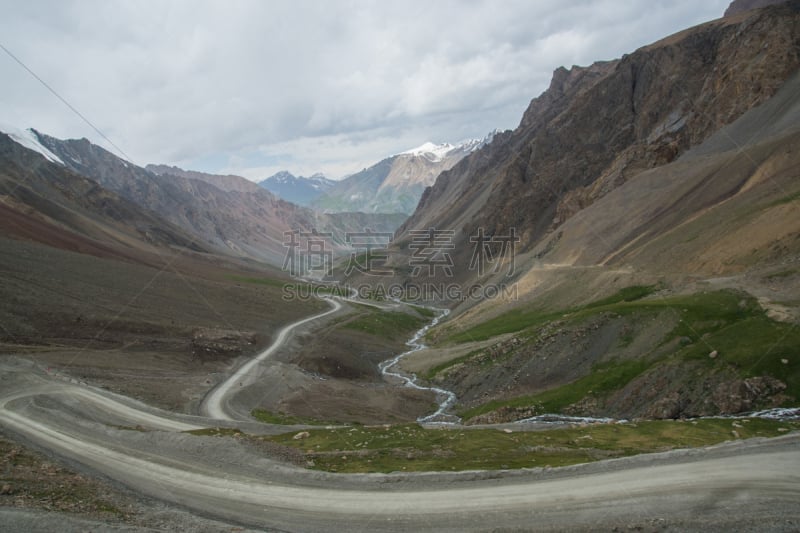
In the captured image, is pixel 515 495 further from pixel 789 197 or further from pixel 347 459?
pixel 789 197

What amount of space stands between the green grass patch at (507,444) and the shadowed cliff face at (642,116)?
96869 millimetres

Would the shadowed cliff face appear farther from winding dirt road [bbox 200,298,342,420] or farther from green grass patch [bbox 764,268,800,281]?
winding dirt road [bbox 200,298,342,420]

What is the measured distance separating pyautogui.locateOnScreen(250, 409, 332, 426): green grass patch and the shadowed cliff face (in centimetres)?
10217

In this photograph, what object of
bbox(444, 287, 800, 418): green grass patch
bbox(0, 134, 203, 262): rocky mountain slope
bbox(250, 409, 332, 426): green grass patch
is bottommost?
bbox(250, 409, 332, 426): green grass patch

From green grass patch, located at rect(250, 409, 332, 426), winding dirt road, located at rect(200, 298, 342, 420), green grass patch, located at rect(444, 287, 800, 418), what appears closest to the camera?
green grass patch, located at rect(444, 287, 800, 418)

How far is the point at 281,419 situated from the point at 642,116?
436ft

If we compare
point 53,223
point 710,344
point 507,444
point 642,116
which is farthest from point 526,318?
point 53,223

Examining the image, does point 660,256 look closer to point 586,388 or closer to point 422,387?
point 586,388

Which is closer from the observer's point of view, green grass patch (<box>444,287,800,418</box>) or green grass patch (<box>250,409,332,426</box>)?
green grass patch (<box>444,287,800,418</box>)

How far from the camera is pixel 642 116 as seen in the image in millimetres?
143125

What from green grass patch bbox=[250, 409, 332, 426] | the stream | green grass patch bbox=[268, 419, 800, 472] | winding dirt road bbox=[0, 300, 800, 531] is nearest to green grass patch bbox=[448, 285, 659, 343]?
the stream

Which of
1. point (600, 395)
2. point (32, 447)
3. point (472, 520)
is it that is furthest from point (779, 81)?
point (32, 447)

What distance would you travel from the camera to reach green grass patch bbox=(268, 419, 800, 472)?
26.9 m

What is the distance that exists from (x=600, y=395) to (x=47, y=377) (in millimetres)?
50265
